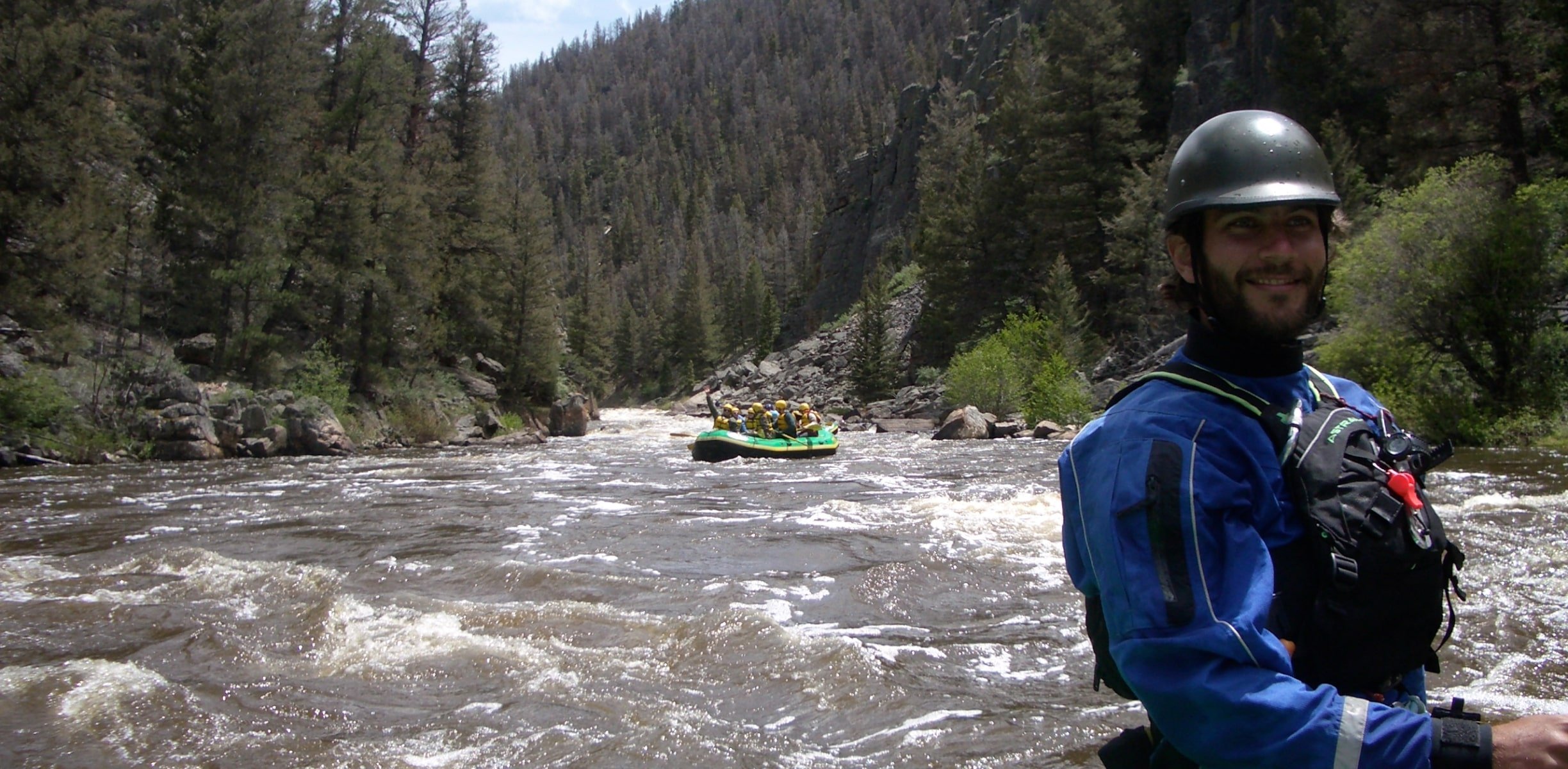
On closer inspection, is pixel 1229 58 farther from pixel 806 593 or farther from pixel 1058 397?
pixel 806 593

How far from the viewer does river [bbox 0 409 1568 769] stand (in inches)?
193

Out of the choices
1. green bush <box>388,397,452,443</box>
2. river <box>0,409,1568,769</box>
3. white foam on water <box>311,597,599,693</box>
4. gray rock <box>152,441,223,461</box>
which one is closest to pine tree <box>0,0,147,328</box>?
gray rock <box>152,441,223,461</box>

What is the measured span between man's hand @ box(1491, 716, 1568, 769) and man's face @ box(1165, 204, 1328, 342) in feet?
2.26

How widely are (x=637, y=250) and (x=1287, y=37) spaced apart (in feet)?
309

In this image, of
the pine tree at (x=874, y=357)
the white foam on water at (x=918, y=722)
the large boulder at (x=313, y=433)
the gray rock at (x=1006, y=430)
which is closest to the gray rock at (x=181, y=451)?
the large boulder at (x=313, y=433)

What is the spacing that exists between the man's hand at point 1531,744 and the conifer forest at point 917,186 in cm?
99

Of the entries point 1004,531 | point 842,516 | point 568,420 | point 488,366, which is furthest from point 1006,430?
point 488,366

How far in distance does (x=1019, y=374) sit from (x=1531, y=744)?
31.8 meters

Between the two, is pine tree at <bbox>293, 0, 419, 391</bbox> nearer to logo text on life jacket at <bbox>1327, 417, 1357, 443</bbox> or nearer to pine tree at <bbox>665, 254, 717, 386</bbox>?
logo text on life jacket at <bbox>1327, 417, 1357, 443</bbox>

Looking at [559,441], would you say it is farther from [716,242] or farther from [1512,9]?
[716,242]

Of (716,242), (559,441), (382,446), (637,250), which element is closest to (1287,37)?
(559,441)

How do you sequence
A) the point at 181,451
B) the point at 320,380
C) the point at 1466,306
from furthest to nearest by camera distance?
1. the point at 320,380
2. the point at 181,451
3. the point at 1466,306

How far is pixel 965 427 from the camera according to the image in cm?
2777

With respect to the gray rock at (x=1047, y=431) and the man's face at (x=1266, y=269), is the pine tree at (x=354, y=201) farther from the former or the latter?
the man's face at (x=1266, y=269)
